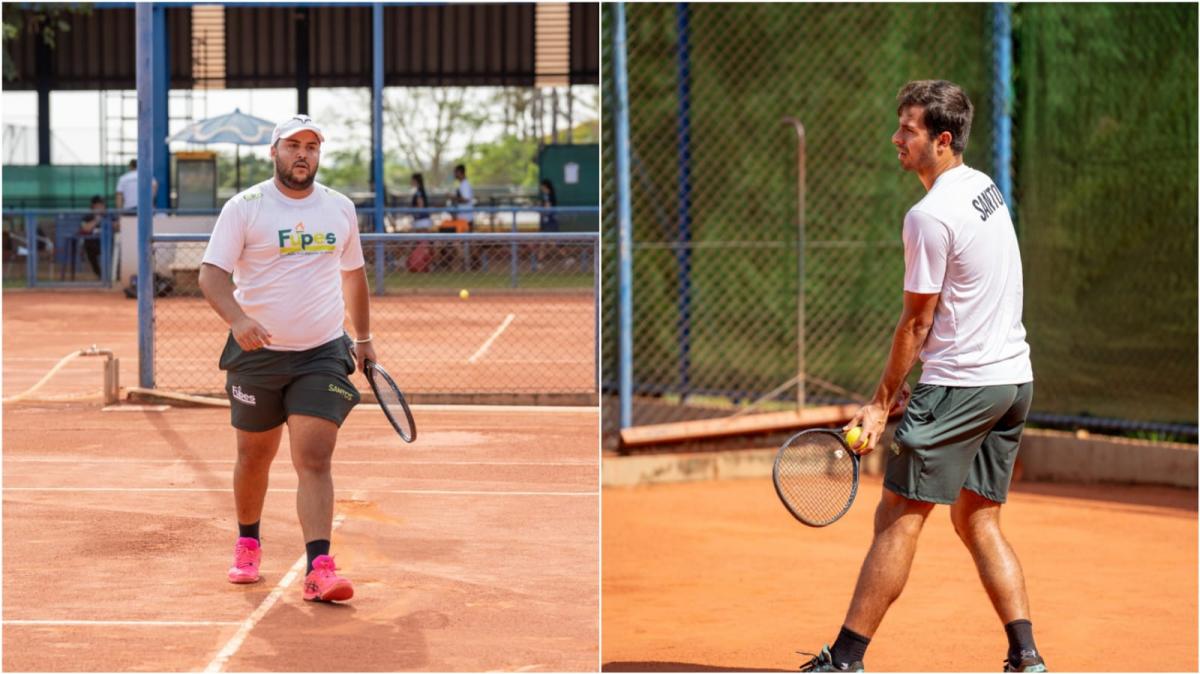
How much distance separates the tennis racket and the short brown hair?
5.86 feet

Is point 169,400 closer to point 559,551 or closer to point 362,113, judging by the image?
point 559,551

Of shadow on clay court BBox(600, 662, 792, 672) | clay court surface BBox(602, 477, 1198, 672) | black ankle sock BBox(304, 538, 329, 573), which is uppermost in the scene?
black ankle sock BBox(304, 538, 329, 573)

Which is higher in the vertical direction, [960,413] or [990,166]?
[990,166]

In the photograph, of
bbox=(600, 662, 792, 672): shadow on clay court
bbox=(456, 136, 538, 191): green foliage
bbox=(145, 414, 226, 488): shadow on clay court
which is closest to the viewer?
bbox=(600, 662, 792, 672): shadow on clay court

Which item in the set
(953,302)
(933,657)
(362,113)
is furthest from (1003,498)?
(362,113)

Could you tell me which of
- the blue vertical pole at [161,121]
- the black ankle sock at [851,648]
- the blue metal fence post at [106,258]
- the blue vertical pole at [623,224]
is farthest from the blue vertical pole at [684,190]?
the blue vertical pole at [161,121]

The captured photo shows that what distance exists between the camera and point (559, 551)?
19.6 feet

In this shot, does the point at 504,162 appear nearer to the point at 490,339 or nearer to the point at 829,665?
the point at 490,339

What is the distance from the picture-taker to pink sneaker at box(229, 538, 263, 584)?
529 centimetres

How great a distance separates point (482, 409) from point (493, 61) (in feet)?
70.6

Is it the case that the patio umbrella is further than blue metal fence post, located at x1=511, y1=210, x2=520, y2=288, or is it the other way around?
the patio umbrella

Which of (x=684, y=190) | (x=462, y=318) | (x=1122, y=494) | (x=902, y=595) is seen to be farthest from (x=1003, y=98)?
(x=462, y=318)

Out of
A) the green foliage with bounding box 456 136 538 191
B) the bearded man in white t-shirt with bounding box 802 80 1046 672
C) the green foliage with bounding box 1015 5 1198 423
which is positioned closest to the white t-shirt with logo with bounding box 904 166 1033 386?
the bearded man in white t-shirt with bounding box 802 80 1046 672

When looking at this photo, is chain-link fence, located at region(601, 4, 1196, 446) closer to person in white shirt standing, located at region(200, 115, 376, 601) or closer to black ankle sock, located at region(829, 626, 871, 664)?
person in white shirt standing, located at region(200, 115, 376, 601)
